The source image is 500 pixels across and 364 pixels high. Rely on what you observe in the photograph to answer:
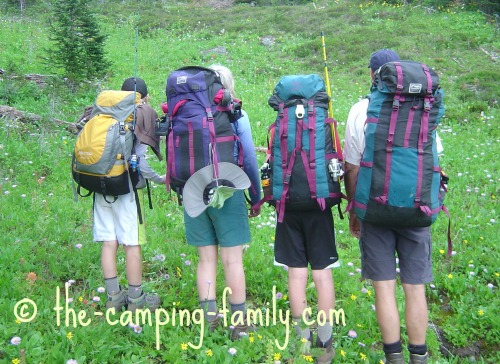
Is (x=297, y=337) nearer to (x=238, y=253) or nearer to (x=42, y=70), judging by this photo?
(x=238, y=253)

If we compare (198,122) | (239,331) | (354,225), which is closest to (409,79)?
(354,225)

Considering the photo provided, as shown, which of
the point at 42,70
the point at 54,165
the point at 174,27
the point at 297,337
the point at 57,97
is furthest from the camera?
the point at 174,27

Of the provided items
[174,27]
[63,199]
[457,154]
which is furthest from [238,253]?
[174,27]

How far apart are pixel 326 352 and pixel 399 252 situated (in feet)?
3.31

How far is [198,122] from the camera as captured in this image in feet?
12.9

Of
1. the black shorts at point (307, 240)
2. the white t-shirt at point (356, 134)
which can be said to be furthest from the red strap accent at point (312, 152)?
the white t-shirt at point (356, 134)

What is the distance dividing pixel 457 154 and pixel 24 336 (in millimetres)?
8377

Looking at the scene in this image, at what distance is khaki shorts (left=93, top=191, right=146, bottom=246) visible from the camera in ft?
14.5

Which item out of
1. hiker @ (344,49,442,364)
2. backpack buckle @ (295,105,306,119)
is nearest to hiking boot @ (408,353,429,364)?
hiker @ (344,49,442,364)

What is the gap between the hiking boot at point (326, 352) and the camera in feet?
13.2

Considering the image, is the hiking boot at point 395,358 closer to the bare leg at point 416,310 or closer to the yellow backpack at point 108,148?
the bare leg at point 416,310

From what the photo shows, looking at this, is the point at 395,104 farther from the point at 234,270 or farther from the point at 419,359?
the point at 419,359

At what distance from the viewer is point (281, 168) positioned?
3.90m

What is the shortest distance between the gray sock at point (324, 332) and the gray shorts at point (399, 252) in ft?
1.76
